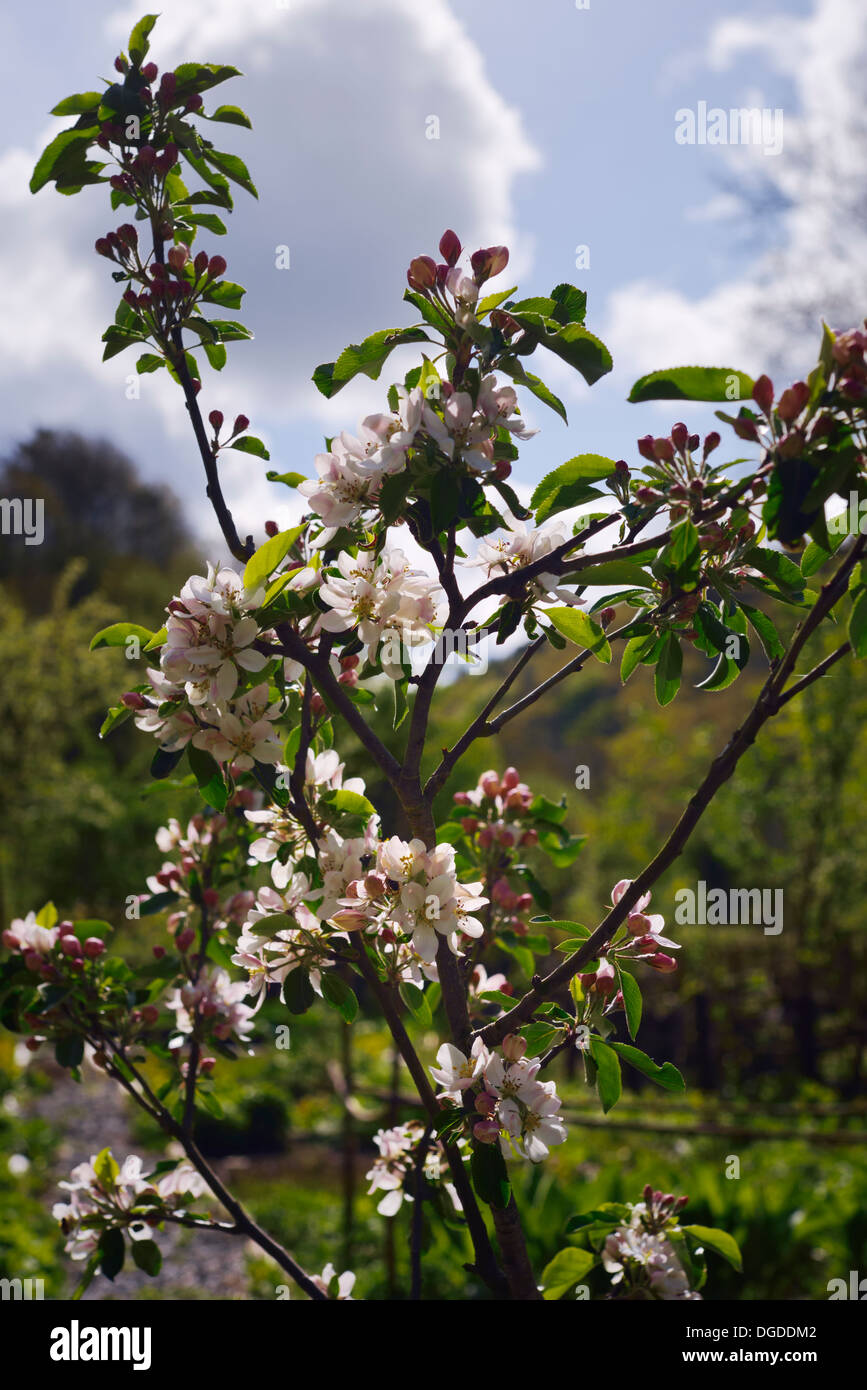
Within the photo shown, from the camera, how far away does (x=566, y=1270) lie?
1424 mm

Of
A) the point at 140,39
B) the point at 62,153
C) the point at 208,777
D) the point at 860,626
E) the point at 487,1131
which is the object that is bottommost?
the point at 487,1131

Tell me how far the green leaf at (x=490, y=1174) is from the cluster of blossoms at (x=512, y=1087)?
0.02m

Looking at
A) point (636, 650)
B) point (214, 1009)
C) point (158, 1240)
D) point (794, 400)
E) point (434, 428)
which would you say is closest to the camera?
point (794, 400)

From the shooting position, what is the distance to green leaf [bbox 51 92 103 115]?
1359 millimetres

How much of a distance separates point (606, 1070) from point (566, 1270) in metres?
0.41

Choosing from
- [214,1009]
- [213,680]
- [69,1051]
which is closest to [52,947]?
[69,1051]

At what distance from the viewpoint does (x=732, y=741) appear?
3.83 ft

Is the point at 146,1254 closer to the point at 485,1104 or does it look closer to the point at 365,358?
the point at 485,1104

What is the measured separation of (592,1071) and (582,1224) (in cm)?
37

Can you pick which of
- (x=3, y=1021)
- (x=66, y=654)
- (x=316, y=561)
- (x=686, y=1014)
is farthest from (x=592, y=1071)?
(x=66, y=654)

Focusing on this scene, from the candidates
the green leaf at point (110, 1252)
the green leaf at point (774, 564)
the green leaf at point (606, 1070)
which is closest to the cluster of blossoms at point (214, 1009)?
the green leaf at point (110, 1252)

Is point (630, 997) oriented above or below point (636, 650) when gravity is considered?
below

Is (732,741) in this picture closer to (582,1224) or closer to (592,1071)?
(592,1071)

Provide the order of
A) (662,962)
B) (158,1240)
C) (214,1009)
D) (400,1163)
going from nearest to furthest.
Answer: (662,962) → (400,1163) → (214,1009) → (158,1240)
